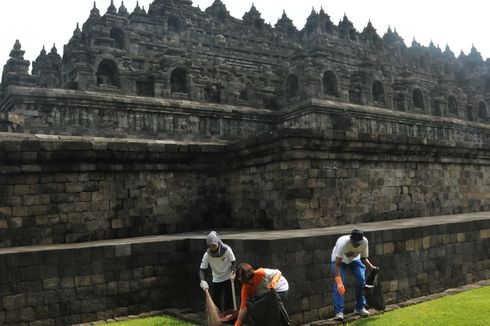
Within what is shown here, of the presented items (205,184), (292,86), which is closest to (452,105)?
(292,86)

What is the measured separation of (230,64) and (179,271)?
1821 centimetres

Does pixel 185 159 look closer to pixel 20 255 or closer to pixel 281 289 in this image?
pixel 20 255

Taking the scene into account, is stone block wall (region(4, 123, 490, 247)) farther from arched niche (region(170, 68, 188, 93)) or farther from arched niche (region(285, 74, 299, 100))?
arched niche (region(285, 74, 299, 100))

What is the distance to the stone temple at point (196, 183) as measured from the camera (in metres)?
7.88

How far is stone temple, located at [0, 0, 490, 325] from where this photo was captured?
788cm

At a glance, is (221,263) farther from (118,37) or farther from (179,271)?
(118,37)

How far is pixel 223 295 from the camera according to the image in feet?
23.3

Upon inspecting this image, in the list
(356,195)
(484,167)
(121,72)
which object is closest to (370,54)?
(484,167)

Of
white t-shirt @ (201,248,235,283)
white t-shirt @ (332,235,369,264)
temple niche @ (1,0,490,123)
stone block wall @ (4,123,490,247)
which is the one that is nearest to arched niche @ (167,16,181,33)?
temple niche @ (1,0,490,123)

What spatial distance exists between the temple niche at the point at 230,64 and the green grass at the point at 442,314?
12400mm

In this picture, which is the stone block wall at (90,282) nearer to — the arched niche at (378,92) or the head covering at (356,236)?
the head covering at (356,236)

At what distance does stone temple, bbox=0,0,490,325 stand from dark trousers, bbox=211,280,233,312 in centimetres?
63

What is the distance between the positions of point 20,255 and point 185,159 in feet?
16.3

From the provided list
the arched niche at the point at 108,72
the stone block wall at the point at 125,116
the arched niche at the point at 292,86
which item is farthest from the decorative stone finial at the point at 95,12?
the arched niche at the point at 292,86
